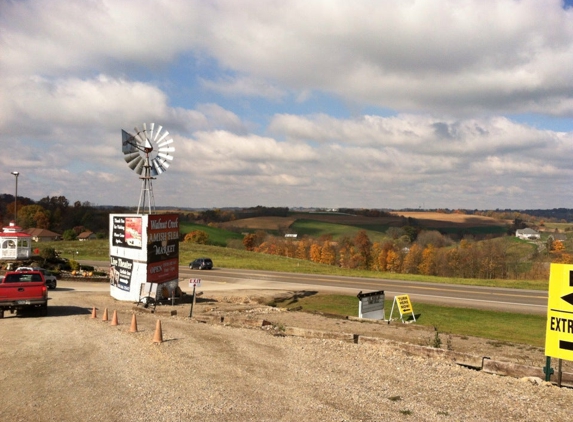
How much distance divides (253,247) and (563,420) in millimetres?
115518

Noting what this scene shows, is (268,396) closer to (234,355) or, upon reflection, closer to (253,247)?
(234,355)

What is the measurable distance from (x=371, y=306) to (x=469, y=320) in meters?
5.19

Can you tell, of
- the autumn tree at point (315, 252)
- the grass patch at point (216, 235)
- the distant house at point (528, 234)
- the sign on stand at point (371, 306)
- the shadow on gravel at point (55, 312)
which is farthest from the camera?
the distant house at point (528, 234)

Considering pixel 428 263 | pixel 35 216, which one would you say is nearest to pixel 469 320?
pixel 428 263

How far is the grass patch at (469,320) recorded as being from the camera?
844 inches

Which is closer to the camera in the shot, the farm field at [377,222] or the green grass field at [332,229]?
the green grass field at [332,229]

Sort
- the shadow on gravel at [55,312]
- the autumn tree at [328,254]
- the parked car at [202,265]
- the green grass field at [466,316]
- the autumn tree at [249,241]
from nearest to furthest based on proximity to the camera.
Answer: the shadow on gravel at [55,312], the green grass field at [466,316], the parked car at [202,265], the autumn tree at [328,254], the autumn tree at [249,241]

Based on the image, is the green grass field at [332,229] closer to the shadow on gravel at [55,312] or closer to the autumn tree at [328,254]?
the autumn tree at [328,254]

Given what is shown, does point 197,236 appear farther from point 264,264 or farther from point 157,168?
point 157,168

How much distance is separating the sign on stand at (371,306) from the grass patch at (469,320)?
207 cm

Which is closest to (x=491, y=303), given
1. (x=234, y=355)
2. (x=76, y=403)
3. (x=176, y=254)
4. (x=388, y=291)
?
(x=388, y=291)

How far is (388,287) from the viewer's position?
38.7 metres

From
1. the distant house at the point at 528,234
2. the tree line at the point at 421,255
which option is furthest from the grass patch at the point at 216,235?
the distant house at the point at 528,234

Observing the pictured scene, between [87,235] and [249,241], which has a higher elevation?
[87,235]
